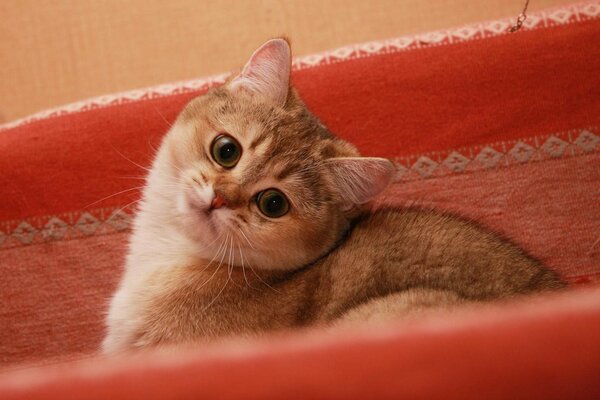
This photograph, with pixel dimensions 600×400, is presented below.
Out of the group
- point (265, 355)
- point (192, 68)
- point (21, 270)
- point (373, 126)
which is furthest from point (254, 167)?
point (192, 68)

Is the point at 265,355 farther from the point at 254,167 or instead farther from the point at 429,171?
the point at 429,171

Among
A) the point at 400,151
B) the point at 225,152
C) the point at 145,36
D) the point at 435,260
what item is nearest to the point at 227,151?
the point at 225,152

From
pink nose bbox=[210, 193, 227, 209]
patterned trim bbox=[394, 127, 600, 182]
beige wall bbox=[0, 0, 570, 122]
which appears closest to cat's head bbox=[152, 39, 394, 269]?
pink nose bbox=[210, 193, 227, 209]

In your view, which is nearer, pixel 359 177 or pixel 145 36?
pixel 359 177

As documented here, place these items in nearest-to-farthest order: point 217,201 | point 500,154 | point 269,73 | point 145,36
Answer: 1. point 217,201
2. point 269,73
3. point 500,154
4. point 145,36

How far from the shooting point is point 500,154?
1.78 metres

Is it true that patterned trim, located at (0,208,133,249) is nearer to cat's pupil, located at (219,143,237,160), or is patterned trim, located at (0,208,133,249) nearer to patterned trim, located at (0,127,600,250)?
patterned trim, located at (0,127,600,250)

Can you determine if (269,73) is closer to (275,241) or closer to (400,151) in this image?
(275,241)

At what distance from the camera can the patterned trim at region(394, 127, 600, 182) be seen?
1761 millimetres

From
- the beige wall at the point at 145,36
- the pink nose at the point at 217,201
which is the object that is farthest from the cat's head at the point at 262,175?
the beige wall at the point at 145,36

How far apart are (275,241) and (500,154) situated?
0.91 metres

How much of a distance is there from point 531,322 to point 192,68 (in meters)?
2.19

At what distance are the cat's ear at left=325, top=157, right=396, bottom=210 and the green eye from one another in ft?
0.54

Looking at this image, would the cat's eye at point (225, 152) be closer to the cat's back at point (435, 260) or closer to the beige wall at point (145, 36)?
the cat's back at point (435, 260)
